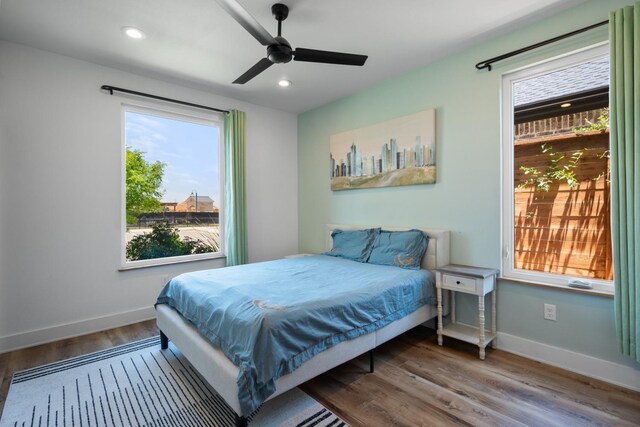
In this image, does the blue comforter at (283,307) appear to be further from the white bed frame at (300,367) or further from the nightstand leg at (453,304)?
the nightstand leg at (453,304)

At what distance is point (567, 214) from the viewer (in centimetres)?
242

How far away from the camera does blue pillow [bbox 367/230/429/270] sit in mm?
2947

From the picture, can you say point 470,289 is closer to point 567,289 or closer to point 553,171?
point 567,289

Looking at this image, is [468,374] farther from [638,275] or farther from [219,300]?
[219,300]

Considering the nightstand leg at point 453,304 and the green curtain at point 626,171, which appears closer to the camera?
the green curtain at point 626,171

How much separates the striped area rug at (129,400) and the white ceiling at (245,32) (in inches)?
109

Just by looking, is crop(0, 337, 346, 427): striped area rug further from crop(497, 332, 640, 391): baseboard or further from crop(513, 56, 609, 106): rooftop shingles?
crop(513, 56, 609, 106): rooftop shingles

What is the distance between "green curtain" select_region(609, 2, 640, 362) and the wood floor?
1.48 ft

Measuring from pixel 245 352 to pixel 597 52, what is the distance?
319cm

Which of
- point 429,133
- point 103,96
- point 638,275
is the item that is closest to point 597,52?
point 429,133

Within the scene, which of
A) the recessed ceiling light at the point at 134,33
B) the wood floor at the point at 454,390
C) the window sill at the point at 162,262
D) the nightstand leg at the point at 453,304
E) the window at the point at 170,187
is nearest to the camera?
the wood floor at the point at 454,390

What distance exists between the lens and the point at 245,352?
160 centimetres

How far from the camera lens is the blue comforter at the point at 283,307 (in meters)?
1.60

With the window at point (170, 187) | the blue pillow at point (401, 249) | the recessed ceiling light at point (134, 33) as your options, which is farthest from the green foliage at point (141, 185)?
the blue pillow at point (401, 249)
